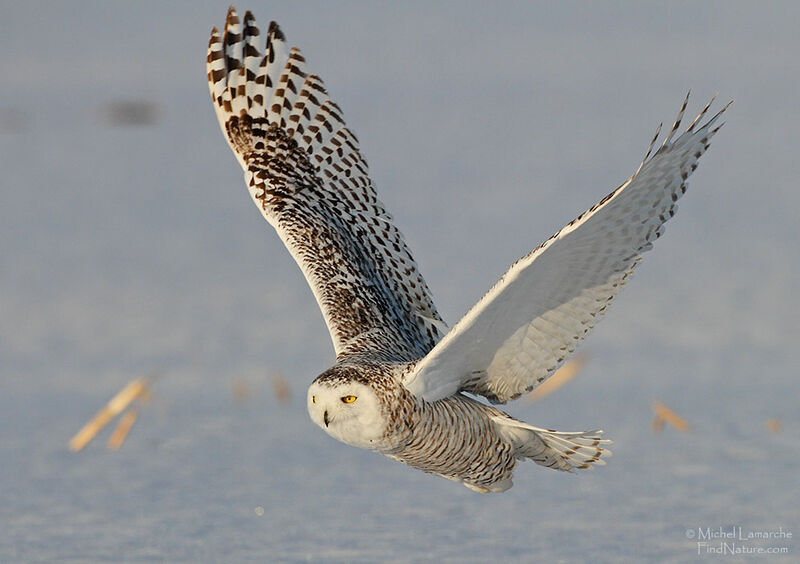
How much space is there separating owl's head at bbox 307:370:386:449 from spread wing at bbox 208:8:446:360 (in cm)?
94

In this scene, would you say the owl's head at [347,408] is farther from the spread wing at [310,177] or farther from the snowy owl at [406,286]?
the spread wing at [310,177]

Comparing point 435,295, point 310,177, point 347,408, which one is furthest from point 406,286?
point 435,295

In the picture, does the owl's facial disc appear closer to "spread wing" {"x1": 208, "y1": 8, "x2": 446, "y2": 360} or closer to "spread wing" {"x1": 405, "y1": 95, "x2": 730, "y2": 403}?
"spread wing" {"x1": 405, "y1": 95, "x2": 730, "y2": 403}

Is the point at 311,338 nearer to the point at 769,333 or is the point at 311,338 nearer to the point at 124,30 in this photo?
the point at 769,333

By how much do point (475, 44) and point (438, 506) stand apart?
14.1m

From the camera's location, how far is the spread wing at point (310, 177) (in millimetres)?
5898

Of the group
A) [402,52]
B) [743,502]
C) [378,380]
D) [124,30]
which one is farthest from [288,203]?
[124,30]

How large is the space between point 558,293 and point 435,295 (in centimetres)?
374

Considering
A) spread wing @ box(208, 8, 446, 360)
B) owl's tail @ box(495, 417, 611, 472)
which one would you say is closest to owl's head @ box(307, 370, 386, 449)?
owl's tail @ box(495, 417, 611, 472)

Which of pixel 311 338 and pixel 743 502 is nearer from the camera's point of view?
pixel 743 502

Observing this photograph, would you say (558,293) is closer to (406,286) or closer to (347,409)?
(347,409)

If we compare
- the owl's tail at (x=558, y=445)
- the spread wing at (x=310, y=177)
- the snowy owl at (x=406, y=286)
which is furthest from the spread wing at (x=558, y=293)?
the spread wing at (x=310, y=177)

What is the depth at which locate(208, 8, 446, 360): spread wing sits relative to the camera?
5.90 meters

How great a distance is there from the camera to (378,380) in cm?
492
